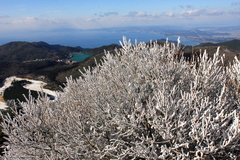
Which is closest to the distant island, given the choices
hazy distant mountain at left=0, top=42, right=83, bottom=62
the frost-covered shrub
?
hazy distant mountain at left=0, top=42, right=83, bottom=62

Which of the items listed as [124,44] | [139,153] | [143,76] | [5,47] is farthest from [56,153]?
[5,47]

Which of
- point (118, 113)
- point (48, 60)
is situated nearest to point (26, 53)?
point (48, 60)

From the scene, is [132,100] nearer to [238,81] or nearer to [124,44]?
[124,44]

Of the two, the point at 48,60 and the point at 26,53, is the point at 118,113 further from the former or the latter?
Answer: the point at 26,53

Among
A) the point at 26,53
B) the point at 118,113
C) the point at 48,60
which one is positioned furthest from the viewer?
the point at 26,53

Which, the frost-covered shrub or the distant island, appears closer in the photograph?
the frost-covered shrub

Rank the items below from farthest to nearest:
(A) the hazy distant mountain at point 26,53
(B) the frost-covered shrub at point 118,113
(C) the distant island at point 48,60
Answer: (A) the hazy distant mountain at point 26,53 → (C) the distant island at point 48,60 → (B) the frost-covered shrub at point 118,113

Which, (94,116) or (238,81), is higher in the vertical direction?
(238,81)

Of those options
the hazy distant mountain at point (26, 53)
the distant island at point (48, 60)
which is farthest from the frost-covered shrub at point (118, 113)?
the hazy distant mountain at point (26, 53)

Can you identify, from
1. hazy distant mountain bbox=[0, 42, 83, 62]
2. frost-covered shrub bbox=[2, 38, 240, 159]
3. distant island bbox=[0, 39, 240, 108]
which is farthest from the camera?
hazy distant mountain bbox=[0, 42, 83, 62]

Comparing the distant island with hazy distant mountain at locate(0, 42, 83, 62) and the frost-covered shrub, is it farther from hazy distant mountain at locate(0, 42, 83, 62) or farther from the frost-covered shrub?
the frost-covered shrub

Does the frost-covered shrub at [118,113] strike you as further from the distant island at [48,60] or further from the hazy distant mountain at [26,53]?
the hazy distant mountain at [26,53]

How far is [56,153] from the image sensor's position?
15.7 ft

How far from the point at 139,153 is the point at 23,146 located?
3.57 m
